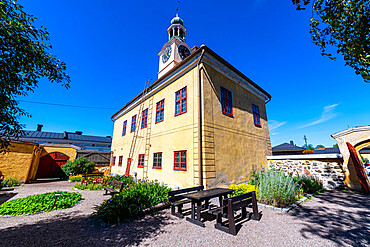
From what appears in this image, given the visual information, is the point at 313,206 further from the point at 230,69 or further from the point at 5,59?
the point at 5,59

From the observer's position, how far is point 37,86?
3.49 metres

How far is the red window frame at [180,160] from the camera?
8237mm

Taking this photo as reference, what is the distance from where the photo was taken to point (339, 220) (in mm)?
4488

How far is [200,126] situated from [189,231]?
4.79 metres

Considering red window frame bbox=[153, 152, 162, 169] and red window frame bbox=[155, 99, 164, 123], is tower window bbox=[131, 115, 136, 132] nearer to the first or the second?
red window frame bbox=[155, 99, 164, 123]

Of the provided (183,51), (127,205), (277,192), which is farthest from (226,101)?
(183,51)

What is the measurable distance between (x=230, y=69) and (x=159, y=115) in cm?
632

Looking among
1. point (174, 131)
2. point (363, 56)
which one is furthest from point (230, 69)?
point (363, 56)

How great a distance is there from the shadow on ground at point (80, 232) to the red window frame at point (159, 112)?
7240 mm

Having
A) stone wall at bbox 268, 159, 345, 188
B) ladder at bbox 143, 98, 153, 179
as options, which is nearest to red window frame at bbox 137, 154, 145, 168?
ladder at bbox 143, 98, 153, 179

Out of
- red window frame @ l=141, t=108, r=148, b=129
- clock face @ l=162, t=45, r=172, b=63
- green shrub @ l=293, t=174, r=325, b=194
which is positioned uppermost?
clock face @ l=162, t=45, r=172, b=63

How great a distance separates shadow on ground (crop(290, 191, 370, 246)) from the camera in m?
3.51

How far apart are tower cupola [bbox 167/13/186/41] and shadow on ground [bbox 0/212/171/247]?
1875 cm

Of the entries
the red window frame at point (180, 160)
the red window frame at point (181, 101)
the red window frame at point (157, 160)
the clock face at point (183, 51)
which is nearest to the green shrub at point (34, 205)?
the red window frame at point (157, 160)
